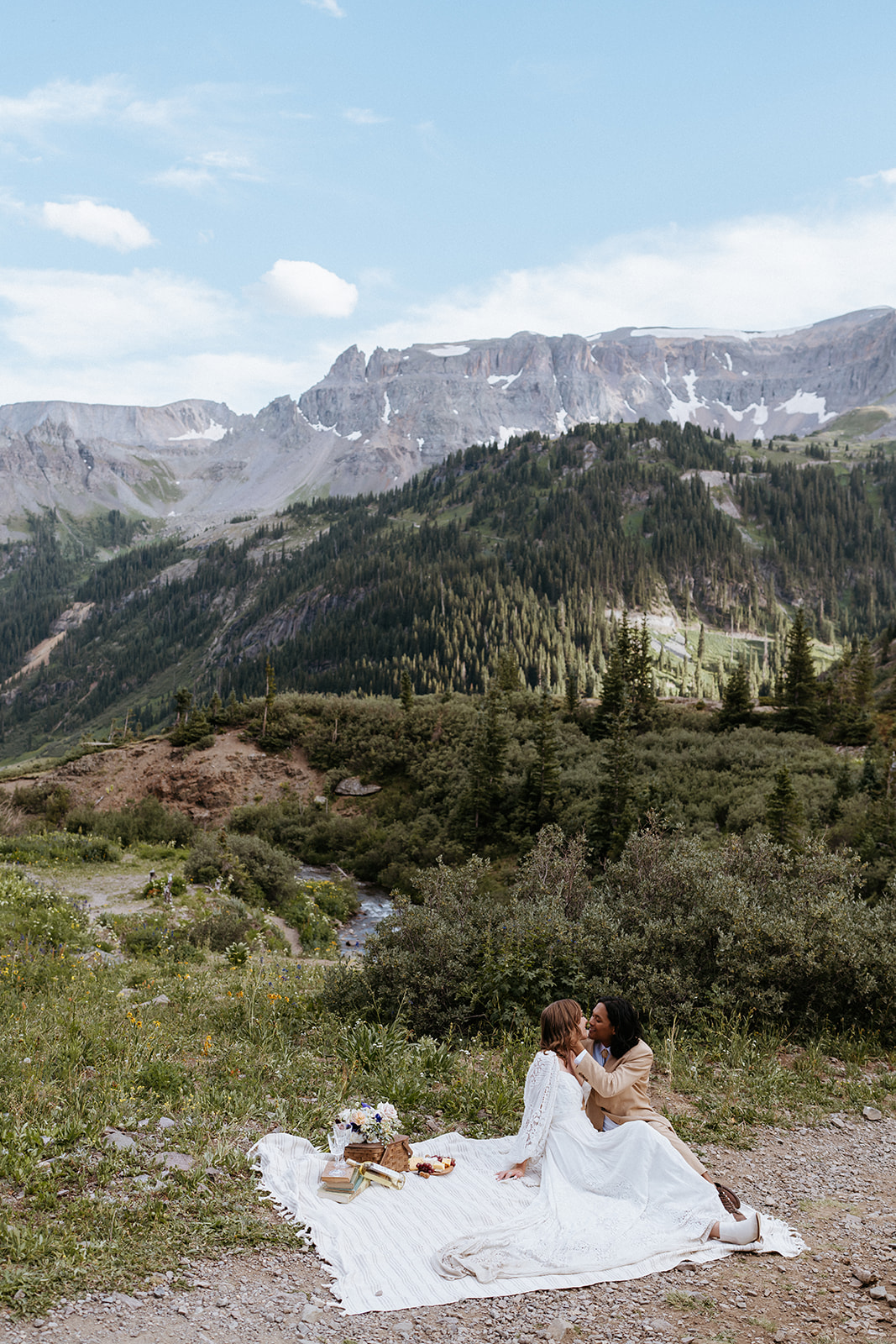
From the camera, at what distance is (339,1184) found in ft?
22.6

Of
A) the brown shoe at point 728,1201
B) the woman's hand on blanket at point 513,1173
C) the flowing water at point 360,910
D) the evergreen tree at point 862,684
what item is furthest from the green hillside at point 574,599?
the brown shoe at point 728,1201

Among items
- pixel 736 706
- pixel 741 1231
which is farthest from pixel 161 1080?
pixel 736 706

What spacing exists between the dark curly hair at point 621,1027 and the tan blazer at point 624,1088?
0.06 meters

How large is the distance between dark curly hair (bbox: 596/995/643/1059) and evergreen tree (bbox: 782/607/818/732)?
46.1m

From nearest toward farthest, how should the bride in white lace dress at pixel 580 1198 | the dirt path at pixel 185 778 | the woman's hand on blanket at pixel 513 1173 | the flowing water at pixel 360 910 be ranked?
the bride in white lace dress at pixel 580 1198 < the woman's hand on blanket at pixel 513 1173 < the flowing water at pixel 360 910 < the dirt path at pixel 185 778

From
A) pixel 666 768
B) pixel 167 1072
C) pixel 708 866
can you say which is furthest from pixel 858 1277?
pixel 666 768

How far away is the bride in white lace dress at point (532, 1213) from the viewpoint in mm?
5863

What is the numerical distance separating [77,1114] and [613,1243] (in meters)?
5.31

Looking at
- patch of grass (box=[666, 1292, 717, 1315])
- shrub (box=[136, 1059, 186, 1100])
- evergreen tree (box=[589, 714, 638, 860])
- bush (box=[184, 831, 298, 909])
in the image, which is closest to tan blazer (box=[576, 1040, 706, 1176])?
patch of grass (box=[666, 1292, 717, 1315])

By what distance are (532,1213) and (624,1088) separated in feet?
4.70

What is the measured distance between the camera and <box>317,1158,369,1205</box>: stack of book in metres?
6.84

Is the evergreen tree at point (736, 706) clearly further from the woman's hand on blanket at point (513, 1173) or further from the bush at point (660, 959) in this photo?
the woman's hand on blanket at point (513, 1173)

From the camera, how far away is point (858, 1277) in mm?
5793

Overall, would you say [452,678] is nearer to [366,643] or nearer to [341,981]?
[366,643]
